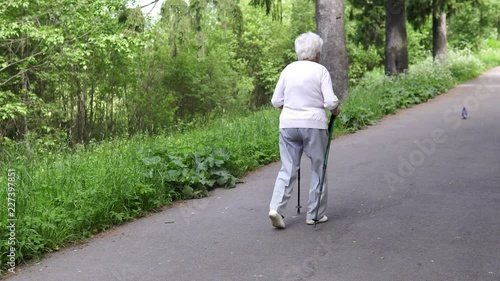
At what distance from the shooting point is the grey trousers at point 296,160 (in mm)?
6684

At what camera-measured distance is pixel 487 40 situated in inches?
2125

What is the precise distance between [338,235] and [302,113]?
49.3 inches

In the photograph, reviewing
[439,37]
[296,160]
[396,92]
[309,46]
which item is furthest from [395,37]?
[296,160]

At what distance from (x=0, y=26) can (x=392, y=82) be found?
11150 mm

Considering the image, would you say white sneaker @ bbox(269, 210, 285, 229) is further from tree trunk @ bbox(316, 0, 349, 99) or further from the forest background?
tree trunk @ bbox(316, 0, 349, 99)

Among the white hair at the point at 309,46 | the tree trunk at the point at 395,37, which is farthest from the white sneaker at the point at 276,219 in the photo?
the tree trunk at the point at 395,37

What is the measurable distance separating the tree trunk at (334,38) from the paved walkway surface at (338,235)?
21.5ft

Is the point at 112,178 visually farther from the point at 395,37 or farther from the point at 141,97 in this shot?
the point at 141,97

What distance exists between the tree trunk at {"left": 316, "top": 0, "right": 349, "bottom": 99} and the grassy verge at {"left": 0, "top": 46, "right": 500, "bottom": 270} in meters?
4.67

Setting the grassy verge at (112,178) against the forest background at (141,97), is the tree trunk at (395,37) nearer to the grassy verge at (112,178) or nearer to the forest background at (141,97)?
the forest background at (141,97)

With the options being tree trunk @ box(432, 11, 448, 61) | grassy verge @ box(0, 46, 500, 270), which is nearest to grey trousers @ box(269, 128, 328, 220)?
grassy verge @ box(0, 46, 500, 270)

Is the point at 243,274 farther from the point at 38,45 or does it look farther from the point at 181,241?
the point at 38,45

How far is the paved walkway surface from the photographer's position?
18.0 feet

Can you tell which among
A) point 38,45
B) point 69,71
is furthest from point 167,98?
point 38,45
